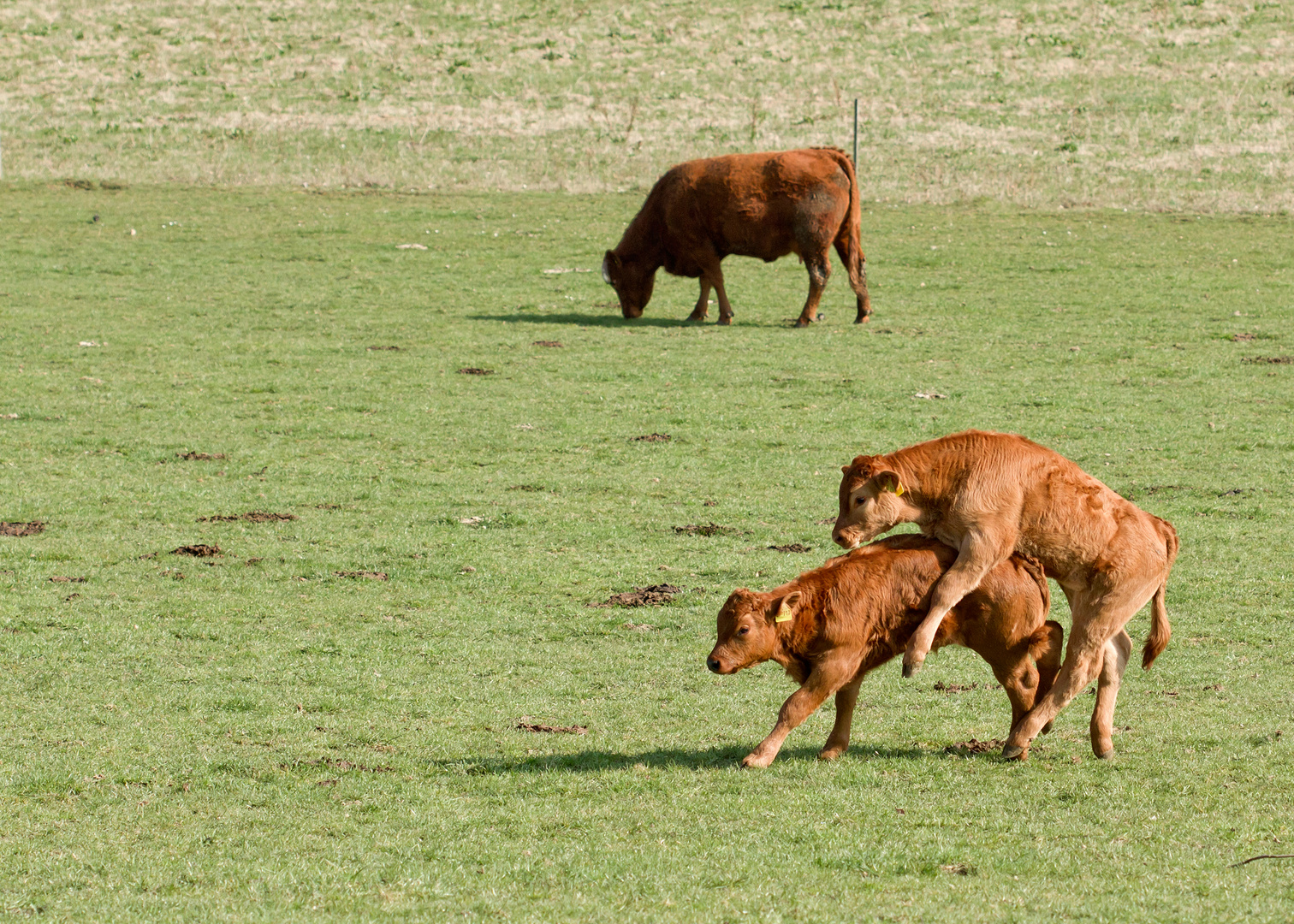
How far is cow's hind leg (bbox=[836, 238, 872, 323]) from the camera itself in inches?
951

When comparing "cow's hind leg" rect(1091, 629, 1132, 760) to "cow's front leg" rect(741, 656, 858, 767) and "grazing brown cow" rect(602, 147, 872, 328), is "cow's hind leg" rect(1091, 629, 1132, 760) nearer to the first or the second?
"cow's front leg" rect(741, 656, 858, 767)

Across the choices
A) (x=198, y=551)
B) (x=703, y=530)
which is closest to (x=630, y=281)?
(x=703, y=530)

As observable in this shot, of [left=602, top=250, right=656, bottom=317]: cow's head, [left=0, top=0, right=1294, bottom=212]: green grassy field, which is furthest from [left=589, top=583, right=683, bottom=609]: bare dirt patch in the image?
[left=0, top=0, right=1294, bottom=212]: green grassy field

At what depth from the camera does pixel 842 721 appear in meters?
8.14

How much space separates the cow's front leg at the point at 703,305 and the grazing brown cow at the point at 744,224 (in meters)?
0.02

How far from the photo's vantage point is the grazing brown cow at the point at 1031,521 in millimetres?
7797

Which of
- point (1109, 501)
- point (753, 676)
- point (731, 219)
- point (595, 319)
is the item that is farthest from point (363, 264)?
point (1109, 501)

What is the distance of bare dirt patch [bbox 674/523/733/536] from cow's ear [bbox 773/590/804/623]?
531cm

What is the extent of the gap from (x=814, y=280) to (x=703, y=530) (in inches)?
445

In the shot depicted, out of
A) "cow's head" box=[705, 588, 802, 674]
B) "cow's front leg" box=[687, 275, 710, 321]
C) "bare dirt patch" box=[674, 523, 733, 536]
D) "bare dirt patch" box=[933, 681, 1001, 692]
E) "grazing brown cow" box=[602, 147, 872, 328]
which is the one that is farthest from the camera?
"cow's front leg" box=[687, 275, 710, 321]

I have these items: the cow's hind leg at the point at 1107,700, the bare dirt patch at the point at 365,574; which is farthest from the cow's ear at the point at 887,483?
the bare dirt patch at the point at 365,574

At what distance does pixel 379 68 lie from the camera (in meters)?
51.1

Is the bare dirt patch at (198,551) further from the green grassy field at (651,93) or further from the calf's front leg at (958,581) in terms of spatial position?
the green grassy field at (651,93)

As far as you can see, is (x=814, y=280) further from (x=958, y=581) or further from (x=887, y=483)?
(x=958, y=581)
